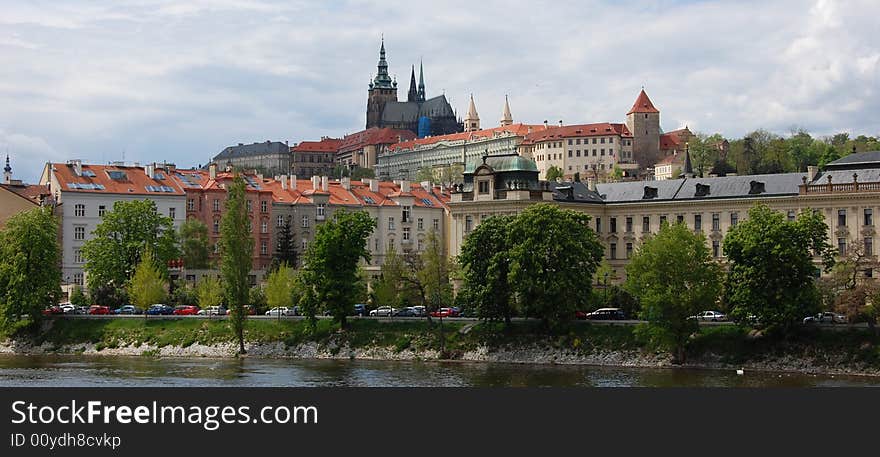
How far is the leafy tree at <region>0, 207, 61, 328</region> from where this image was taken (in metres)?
98.9

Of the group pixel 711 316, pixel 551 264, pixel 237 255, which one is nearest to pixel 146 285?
pixel 237 255

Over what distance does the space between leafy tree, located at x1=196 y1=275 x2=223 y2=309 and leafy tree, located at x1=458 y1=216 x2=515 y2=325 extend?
74.0 feet

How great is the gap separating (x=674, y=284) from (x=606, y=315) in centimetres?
1037

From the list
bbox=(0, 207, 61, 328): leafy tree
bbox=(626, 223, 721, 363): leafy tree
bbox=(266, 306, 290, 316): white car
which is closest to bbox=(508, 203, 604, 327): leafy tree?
bbox=(626, 223, 721, 363): leafy tree

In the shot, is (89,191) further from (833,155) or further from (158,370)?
(833,155)

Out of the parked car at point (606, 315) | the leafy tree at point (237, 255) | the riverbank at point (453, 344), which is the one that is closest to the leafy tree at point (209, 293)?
the riverbank at point (453, 344)

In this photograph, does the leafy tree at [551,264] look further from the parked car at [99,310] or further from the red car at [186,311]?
the parked car at [99,310]

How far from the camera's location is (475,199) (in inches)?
4281

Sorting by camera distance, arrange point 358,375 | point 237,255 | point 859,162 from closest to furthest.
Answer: point 358,375
point 237,255
point 859,162

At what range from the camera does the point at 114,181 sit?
401ft

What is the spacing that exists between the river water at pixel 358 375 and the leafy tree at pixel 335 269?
18.3ft

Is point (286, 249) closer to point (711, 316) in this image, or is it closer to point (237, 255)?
point (237, 255)

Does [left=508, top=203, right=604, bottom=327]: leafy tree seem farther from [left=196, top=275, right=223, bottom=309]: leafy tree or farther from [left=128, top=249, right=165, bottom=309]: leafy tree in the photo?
[left=128, top=249, right=165, bottom=309]: leafy tree

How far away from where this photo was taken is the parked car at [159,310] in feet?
341
